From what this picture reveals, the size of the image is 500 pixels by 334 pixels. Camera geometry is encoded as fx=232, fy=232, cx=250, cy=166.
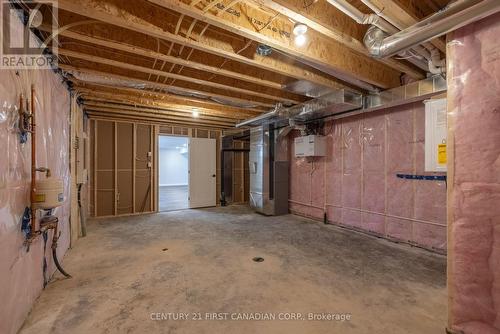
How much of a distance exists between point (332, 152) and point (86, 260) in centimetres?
410

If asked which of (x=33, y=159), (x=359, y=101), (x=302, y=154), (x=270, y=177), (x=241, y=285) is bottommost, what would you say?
(x=241, y=285)

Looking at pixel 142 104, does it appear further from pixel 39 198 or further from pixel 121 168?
pixel 39 198

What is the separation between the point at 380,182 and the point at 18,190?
4147mm

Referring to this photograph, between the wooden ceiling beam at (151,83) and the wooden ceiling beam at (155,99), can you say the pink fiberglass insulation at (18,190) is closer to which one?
the wooden ceiling beam at (151,83)

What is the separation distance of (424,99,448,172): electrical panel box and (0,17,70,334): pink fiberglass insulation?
3.00 m

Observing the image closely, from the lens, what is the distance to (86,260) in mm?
2676

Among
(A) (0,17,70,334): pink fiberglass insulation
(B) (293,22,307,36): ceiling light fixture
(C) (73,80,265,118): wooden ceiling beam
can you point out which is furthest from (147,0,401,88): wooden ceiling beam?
(C) (73,80,265,118): wooden ceiling beam

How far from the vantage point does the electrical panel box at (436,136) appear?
1866 millimetres

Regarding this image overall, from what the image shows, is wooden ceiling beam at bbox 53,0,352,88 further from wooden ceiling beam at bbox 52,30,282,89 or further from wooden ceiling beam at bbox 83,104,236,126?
wooden ceiling beam at bbox 83,104,236,126

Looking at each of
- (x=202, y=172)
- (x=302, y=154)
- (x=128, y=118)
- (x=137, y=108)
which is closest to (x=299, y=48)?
(x=302, y=154)

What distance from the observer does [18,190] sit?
1.53 m

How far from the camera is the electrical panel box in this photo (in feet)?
6.12

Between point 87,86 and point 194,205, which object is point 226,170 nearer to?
point 194,205

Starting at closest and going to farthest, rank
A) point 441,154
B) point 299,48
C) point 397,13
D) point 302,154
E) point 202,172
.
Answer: point 397,13 → point 441,154 → point 299,48 → point 302,154 → point 202,172
